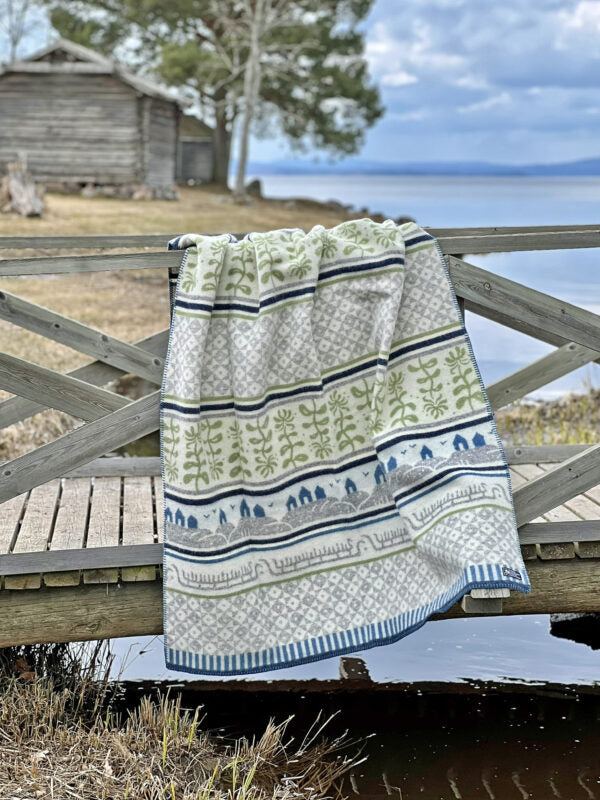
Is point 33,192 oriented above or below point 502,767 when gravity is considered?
above

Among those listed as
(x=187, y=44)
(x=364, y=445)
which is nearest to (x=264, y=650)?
(x=364, y=445)

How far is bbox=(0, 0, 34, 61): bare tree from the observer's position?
3675 centimetres

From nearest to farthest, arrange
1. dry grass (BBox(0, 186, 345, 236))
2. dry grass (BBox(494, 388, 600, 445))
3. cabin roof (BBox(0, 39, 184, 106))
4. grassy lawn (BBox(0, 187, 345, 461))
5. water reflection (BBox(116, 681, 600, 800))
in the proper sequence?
water reflection (BBox(116, 681, 600, 800)) < dry grass (BBox(494, 388, 600, 445)) < grassy lawn (BBox(0, 187, 345, 461)) < dry grass (BBox(0, 186, 345, 236)) < cabin roof (BBox(0, 39, 184, 106))

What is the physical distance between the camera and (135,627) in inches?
147

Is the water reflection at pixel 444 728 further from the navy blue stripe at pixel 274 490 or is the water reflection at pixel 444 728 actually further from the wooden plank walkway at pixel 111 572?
the navy blue stripe at pixel 274 490

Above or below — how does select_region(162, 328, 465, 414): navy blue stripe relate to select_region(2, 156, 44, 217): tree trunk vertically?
below

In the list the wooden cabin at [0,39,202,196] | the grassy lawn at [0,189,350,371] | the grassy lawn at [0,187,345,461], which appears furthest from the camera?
the wooden cabin at [0,39,202,196]

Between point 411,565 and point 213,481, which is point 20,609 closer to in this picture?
point 213,481

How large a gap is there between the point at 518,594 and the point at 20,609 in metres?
1.84

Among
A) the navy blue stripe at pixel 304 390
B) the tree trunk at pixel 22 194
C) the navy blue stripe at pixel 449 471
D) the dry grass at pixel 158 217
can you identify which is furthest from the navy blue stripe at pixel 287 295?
the tree trunk at pixel 22 194

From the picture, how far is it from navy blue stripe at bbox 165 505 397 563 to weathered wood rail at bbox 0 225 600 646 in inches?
8.5

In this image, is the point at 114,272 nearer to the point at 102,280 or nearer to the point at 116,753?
the point at 102,280

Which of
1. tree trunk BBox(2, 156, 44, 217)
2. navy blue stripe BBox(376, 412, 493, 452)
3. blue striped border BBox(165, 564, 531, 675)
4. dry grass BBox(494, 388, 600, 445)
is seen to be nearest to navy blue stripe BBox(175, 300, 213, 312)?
navy blue stripe BBox(376, 412, 493, 452)

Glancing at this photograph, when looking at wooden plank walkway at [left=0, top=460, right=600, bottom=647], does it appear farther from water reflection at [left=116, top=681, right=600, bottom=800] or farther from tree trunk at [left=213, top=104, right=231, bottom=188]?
tree trunk at [left=213, top=104, right=231, bottom=188]
